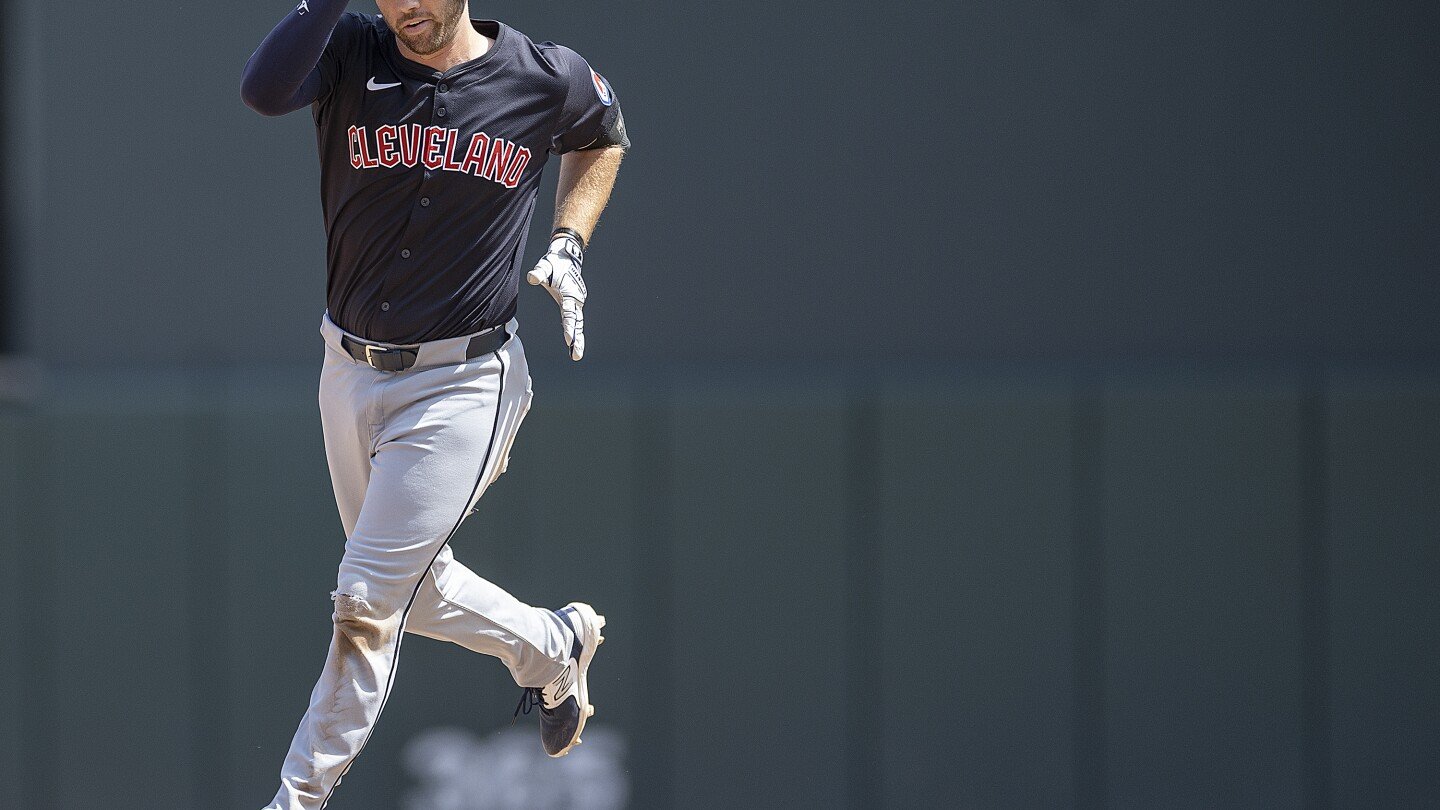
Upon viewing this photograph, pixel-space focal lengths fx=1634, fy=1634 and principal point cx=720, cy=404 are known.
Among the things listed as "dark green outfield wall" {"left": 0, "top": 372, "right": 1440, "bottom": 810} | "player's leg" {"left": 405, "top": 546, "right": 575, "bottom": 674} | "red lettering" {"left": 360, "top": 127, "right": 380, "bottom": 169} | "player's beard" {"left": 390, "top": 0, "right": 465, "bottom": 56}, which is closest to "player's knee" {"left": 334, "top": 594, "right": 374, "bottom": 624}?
"player's leg" {"left": 405, "top": 546, "right": 575, "bottom": 674}

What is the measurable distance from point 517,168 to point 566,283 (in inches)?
11.5

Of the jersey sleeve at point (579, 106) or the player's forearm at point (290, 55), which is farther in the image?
the jersey sleeve at point (579, 106)

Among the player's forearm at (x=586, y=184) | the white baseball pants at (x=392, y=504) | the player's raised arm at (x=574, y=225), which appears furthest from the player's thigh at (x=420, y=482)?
the player's forearm at (x=586, y=184)

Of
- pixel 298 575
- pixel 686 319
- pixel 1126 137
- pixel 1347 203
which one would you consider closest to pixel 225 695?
pixel 298 575

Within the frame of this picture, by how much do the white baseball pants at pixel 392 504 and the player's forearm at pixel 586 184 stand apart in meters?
0.34

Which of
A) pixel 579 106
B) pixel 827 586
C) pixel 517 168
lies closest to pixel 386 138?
pixel 517 168

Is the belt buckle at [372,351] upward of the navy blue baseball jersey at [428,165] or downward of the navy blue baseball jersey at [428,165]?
downward

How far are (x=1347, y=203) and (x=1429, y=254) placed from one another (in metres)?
0.31

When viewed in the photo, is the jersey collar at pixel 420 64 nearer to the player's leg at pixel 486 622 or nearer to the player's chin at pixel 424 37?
the player's chin at pixel 424 37

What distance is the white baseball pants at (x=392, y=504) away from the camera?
3.58 m

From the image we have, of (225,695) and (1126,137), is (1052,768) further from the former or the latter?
(225,695)

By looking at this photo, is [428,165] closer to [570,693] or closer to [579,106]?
[579,106]

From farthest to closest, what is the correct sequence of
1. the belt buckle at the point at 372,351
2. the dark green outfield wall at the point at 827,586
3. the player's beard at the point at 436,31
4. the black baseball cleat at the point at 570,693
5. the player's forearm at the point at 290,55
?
1. the dark green outfield wall at the point at 827,586
2. the black baseball cleat at the point at 570,693
3. the belt buckle at the point at 372,351
4. the player's beard at the point at 436,31
5. the player's forearm at the point at 290,55

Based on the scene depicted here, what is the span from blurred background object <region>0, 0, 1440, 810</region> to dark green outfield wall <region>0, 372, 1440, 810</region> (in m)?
0.01
